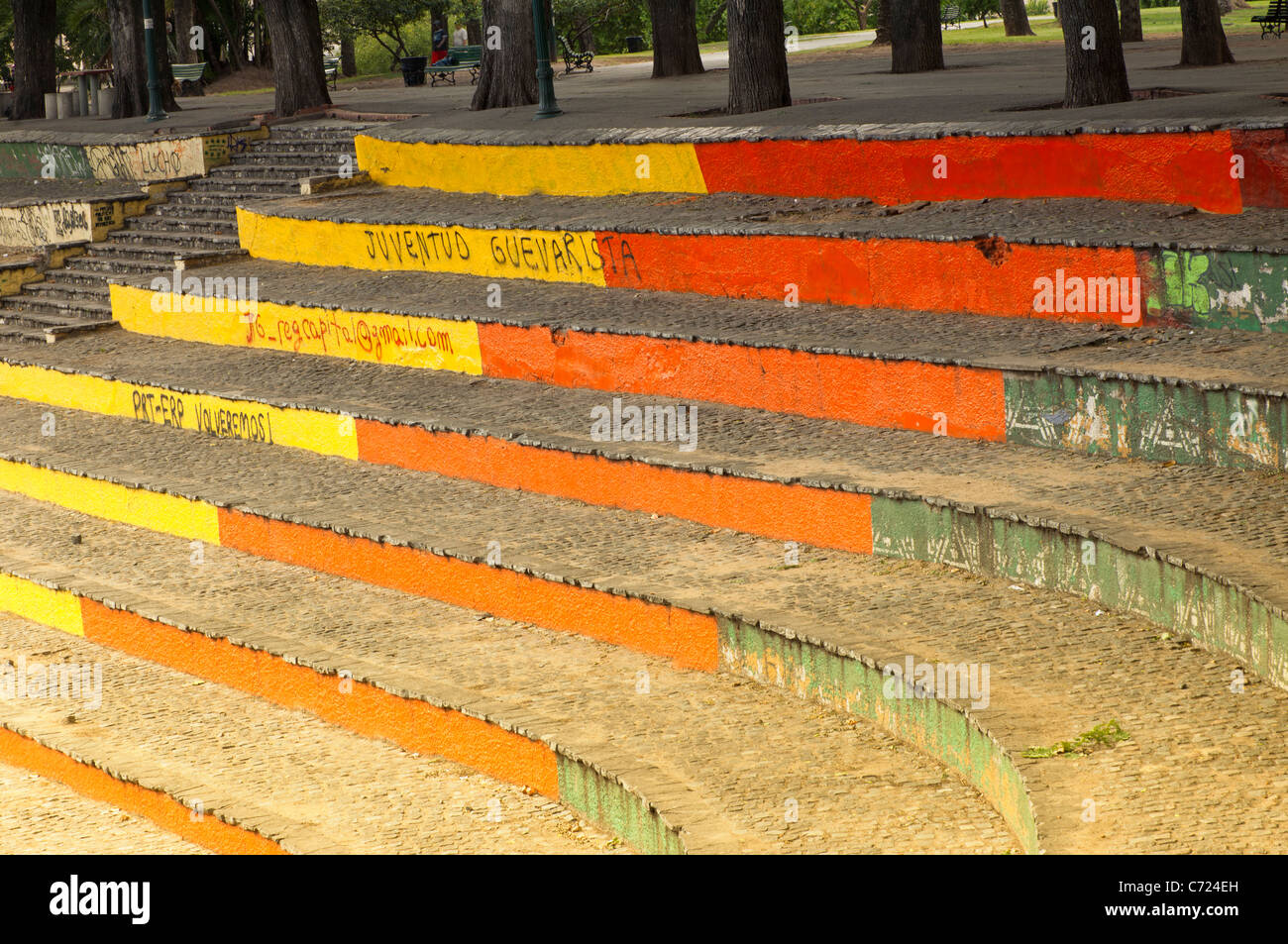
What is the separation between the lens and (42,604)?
7.79 meters

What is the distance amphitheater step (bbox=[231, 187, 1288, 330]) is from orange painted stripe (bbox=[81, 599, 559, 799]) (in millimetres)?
4063

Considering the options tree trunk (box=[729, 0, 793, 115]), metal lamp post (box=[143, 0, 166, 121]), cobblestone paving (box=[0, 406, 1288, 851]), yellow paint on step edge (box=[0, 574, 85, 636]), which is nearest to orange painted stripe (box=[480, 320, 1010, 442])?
cobblestone paving (box=[0, 406, 1288, 851])

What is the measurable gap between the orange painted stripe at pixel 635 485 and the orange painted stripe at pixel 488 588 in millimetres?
951

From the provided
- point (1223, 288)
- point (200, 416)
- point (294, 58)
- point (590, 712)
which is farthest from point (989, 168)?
point (294, 58)

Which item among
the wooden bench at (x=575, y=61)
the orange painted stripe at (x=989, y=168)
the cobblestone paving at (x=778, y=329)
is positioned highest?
the wooden bench at (x=575, y=61)

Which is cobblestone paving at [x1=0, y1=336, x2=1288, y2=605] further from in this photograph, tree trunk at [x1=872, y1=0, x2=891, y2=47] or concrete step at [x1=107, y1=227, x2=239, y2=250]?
tree trunk at [x1=872, y1=0, x2=891, y2=47]

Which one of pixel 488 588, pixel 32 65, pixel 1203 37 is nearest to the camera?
pixel 488 588

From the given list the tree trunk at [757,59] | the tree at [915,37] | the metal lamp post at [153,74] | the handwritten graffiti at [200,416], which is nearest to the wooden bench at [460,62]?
the metal lamp post at [153,74]

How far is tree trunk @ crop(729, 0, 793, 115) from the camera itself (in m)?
13.6

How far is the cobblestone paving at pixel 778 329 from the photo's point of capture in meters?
7.12

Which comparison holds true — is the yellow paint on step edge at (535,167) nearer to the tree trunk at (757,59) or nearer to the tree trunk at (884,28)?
the tree trunk at (757,59)

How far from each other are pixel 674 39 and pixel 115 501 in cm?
1431

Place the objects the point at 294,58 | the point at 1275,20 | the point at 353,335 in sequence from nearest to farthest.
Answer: the point at 353,335 < the point at 294,58 < the point at 1275,20

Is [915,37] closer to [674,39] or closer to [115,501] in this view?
[674,39]
